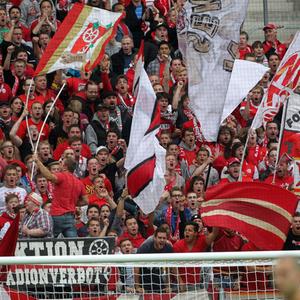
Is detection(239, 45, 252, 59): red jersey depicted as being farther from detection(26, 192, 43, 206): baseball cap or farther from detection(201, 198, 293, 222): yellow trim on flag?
detection(201, 198, 293, 222): yellow trim on flag

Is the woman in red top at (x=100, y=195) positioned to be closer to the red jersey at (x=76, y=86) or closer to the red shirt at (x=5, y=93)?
the red shirt at (x=5, y=93)

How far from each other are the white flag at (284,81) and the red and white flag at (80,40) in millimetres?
1860

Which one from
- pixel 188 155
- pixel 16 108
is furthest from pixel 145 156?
pixel 16 108

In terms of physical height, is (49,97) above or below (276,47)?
below

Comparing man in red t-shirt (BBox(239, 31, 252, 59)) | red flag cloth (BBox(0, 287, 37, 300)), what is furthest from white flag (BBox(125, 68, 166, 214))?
red flag cloth (BBox(0, 287, 37, 300))

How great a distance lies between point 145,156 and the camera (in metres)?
11.0

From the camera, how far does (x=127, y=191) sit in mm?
11227

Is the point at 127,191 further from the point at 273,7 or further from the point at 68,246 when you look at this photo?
the point at 273,7

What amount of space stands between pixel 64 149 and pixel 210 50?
196cm

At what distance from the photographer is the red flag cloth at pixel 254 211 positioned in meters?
8.76

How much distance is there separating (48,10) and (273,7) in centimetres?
373

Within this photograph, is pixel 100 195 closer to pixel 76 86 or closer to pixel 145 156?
pixel 145 156

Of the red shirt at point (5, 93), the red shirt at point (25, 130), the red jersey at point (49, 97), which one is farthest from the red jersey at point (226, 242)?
the red shirt at point (5, 93)

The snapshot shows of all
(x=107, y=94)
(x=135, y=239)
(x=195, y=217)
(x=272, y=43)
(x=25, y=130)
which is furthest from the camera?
(x=272, y=43)
